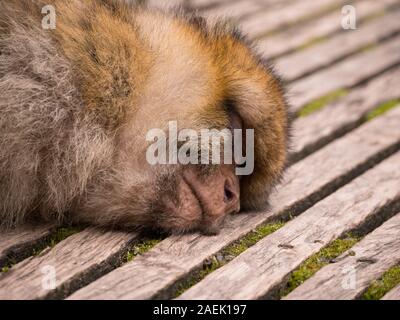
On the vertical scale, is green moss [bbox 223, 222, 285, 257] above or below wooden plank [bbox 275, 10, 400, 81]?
below

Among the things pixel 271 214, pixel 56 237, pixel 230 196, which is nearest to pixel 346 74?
pixel 271 214

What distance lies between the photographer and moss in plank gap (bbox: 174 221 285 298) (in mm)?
3408

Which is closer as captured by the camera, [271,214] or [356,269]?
[356,269]

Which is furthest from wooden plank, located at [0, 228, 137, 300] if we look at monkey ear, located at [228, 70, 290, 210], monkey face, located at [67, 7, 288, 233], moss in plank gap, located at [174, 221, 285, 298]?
monkey ear, located at [228, 70, 290, 210]

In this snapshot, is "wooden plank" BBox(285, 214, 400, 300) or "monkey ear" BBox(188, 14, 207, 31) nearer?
"wooden plank" BBox(285, 214, 400, 300)

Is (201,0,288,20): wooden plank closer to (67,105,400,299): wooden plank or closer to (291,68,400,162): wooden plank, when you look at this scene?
(291,68,400,162): wooden plank

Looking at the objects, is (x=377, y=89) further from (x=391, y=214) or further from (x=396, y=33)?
(x=391, y=214)

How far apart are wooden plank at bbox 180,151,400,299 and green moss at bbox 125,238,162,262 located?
40cm

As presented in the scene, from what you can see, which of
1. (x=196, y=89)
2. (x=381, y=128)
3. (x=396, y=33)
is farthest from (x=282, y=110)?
(x=396, y=33)

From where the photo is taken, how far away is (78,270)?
11.1 feet

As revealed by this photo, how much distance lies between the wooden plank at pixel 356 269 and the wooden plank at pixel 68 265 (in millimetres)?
868

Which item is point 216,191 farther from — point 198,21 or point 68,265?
point 198,21

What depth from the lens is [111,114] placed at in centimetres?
359

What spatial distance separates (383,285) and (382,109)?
266cm
